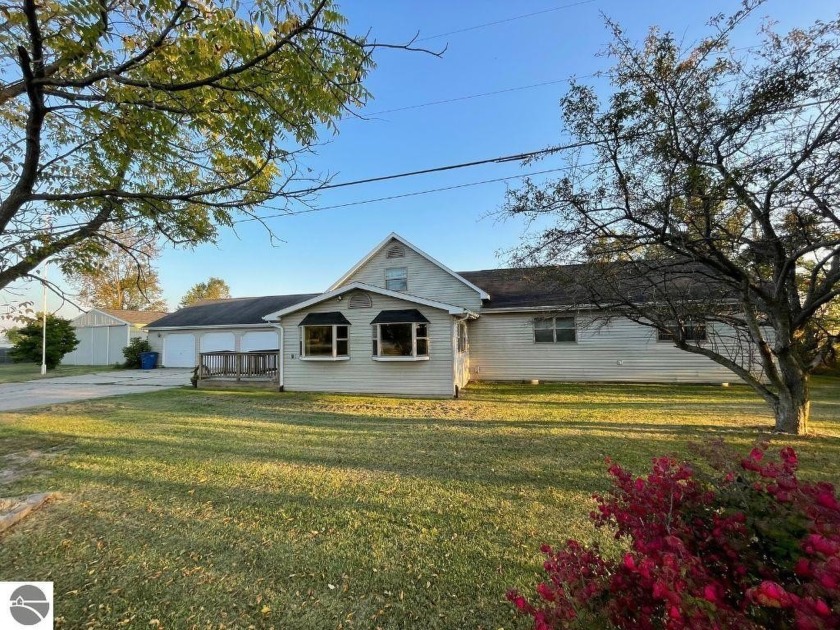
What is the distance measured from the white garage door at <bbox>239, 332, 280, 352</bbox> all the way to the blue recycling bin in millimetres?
6105

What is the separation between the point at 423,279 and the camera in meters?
15.2

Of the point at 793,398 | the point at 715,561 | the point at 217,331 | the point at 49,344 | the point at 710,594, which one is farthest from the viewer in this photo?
the point at 49,344

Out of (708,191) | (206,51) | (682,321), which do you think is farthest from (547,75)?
(206,51)

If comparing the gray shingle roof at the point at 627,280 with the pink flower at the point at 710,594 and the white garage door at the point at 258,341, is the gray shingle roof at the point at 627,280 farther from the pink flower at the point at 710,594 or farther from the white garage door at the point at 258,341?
the white garage door at the point at 258,341

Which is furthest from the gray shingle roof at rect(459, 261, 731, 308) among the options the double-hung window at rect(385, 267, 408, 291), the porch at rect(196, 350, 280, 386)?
the porch at rect(196, 350, 280, 386)

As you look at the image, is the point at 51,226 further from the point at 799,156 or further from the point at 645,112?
the point at 799,156

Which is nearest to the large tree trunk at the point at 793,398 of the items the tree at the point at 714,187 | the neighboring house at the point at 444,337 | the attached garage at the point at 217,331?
the tree at the point at 714,187

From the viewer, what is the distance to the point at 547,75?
23.8ft

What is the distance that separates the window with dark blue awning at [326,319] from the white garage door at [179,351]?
12.7 meters

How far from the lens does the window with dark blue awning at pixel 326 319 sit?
11.5 meters

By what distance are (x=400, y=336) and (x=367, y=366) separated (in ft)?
4.74

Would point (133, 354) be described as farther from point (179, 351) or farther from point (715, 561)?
point (715, 561)

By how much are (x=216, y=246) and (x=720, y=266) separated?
275 inches

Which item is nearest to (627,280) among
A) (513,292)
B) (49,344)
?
(513,292)
